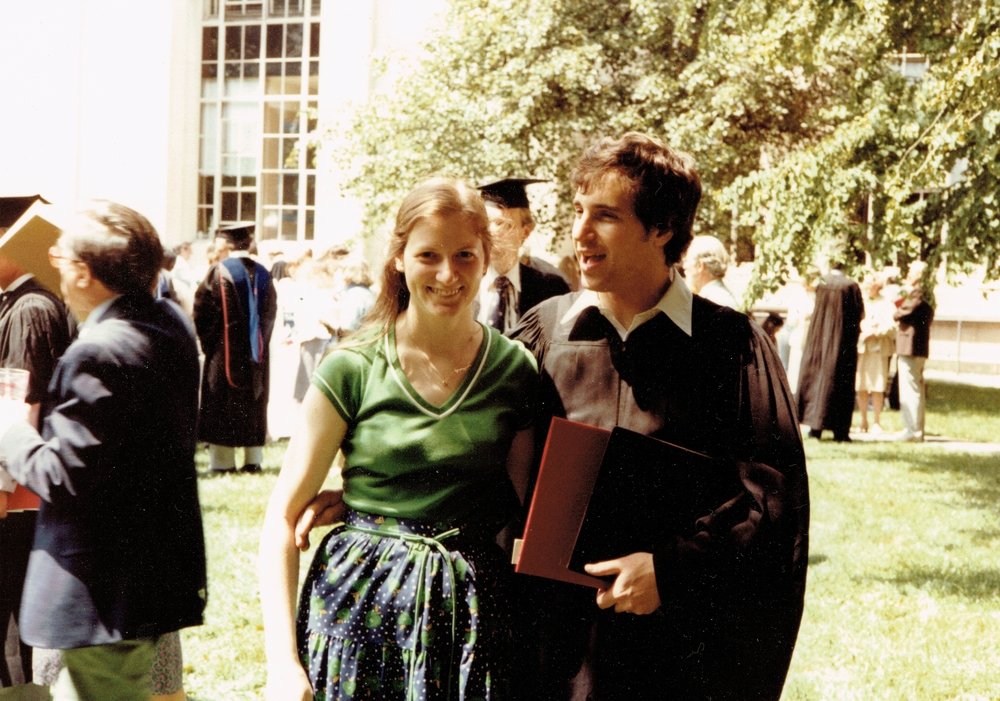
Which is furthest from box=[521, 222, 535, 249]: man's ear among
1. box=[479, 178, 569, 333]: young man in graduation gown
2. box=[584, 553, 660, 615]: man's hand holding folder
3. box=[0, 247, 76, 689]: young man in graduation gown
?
box=[584, 553, 660, 615]: man's hand holding folder

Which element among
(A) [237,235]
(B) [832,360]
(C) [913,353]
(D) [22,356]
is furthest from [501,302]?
(C) [913,353]

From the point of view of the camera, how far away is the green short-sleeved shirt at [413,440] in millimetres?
2285

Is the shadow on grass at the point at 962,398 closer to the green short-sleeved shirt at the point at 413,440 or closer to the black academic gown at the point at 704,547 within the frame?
the black academic gown at the point at 704,547

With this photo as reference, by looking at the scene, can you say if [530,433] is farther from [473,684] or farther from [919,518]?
[919,518]

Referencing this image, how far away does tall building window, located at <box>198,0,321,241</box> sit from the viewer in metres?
21.2

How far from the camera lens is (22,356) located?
3.86m

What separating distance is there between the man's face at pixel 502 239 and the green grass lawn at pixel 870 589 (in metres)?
2.24

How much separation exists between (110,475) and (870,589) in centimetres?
500

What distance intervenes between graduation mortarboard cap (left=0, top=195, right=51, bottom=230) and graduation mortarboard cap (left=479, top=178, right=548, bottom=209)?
184cm

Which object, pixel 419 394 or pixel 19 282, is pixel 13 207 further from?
pixel 419 394

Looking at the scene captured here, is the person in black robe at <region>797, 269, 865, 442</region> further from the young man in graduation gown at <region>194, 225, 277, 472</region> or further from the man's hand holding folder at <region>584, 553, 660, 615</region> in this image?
the man's hand holding folder at <region>584, 553, 660, 615</region>

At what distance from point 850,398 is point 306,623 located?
12.1m

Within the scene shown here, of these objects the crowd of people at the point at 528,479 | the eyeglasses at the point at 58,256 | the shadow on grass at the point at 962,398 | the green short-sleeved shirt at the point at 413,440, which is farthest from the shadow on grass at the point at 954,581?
the shadow on grass at the point at 962,398

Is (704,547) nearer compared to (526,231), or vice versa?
(704,547)
